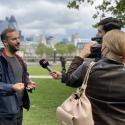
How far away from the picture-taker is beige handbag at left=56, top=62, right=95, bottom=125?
3.32m

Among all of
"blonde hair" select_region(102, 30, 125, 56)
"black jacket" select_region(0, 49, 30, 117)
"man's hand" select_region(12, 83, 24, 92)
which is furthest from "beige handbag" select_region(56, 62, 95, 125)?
"black jacket" select_region(0, 49, 30, 117)

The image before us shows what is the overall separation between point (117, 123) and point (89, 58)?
813 millimetres

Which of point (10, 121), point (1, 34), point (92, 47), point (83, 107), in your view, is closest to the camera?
point (83, 107)

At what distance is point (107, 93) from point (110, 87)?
0.05m

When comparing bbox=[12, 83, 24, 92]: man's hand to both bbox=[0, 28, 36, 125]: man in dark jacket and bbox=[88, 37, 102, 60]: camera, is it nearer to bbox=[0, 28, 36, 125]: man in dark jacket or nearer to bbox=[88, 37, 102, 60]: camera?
bbox=[0, 28, 36, 125]: man in dark jacket

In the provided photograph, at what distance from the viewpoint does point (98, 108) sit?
11.3ft

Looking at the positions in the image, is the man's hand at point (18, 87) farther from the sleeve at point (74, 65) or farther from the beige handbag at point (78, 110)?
the beige handbag at point (78, 110)

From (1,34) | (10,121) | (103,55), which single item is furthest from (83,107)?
(1,34)

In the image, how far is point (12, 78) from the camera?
17.8 feet

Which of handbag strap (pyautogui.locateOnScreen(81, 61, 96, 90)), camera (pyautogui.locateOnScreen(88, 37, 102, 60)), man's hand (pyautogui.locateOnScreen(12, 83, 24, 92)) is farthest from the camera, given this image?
man's hand (pyautogui.locateOnScreen(12, 83, 24, 92))

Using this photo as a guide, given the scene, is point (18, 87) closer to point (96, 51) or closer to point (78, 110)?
point (96, 51)

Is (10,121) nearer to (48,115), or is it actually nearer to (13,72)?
(13,72)

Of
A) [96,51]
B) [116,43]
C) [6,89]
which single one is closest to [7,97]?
[6,89]

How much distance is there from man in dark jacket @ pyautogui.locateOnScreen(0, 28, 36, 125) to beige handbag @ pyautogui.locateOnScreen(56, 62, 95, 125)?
1.72m
